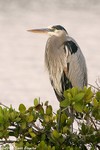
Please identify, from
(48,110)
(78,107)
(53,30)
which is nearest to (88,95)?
(78,107)

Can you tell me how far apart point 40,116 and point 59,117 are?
0.50 ft

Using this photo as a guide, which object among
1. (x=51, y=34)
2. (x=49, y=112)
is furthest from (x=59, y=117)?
(x=51, y=34)

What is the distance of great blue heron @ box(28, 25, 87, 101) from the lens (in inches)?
156

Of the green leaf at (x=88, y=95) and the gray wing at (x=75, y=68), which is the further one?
the gray wing at (x=75, y=68)

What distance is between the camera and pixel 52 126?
7.79ft

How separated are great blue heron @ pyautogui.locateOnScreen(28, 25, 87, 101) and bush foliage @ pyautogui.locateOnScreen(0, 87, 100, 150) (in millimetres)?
1545

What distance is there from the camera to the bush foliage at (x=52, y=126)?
2254 mm

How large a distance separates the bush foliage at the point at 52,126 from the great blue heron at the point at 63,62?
1545mm

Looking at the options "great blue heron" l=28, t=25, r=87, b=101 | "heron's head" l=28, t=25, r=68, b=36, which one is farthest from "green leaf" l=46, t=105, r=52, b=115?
"heron's head" l=28, t=25, r=68, b=36

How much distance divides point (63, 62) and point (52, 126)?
173 centimetres

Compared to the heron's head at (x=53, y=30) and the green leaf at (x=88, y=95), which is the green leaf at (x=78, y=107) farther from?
the heron's head at (x=53, y=30)

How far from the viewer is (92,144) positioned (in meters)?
2.32

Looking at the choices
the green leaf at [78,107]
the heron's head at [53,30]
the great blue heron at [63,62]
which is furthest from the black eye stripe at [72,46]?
the green leaf at [78,107]

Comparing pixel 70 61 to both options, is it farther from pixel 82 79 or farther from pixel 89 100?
pixel 89 100
